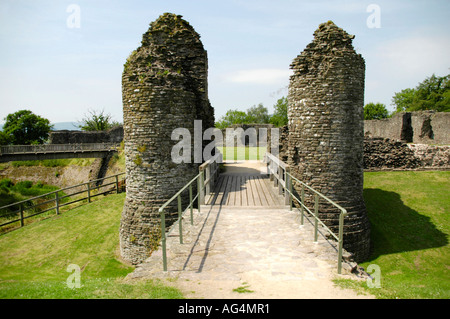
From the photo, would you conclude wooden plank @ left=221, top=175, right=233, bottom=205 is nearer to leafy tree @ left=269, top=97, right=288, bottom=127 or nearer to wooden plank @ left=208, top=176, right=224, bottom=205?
wooden plank @ left=208, top=176, right=224, bottom=205

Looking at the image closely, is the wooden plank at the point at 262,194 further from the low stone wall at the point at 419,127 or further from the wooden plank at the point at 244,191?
the low stone wall at the point at 419,127

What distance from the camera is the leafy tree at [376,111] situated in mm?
58344

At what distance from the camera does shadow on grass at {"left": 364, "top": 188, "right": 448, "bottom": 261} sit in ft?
33.7

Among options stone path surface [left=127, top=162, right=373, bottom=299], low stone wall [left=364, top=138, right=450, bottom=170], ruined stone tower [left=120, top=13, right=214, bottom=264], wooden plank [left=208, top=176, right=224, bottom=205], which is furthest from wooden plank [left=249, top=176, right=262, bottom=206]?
low stone wall [left=364, top=138, right=450, bottom=170]

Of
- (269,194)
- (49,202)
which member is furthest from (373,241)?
(49,202)

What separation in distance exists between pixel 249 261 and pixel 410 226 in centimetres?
868

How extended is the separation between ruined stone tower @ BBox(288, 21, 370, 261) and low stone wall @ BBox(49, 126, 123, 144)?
84.2 ft

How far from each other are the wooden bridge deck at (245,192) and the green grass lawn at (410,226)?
12.1 feet

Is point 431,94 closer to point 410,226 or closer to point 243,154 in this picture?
point 243,154

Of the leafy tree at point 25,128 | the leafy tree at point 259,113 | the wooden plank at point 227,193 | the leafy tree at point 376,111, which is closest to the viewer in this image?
the wooden plank at point 227,193

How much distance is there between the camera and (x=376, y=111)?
192ft

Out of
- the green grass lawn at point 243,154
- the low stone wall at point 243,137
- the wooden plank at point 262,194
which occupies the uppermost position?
the low stone wall at point 243,137

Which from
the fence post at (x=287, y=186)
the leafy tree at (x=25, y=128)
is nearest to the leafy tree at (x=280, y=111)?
the leafy tree at (x=25, y=128)
